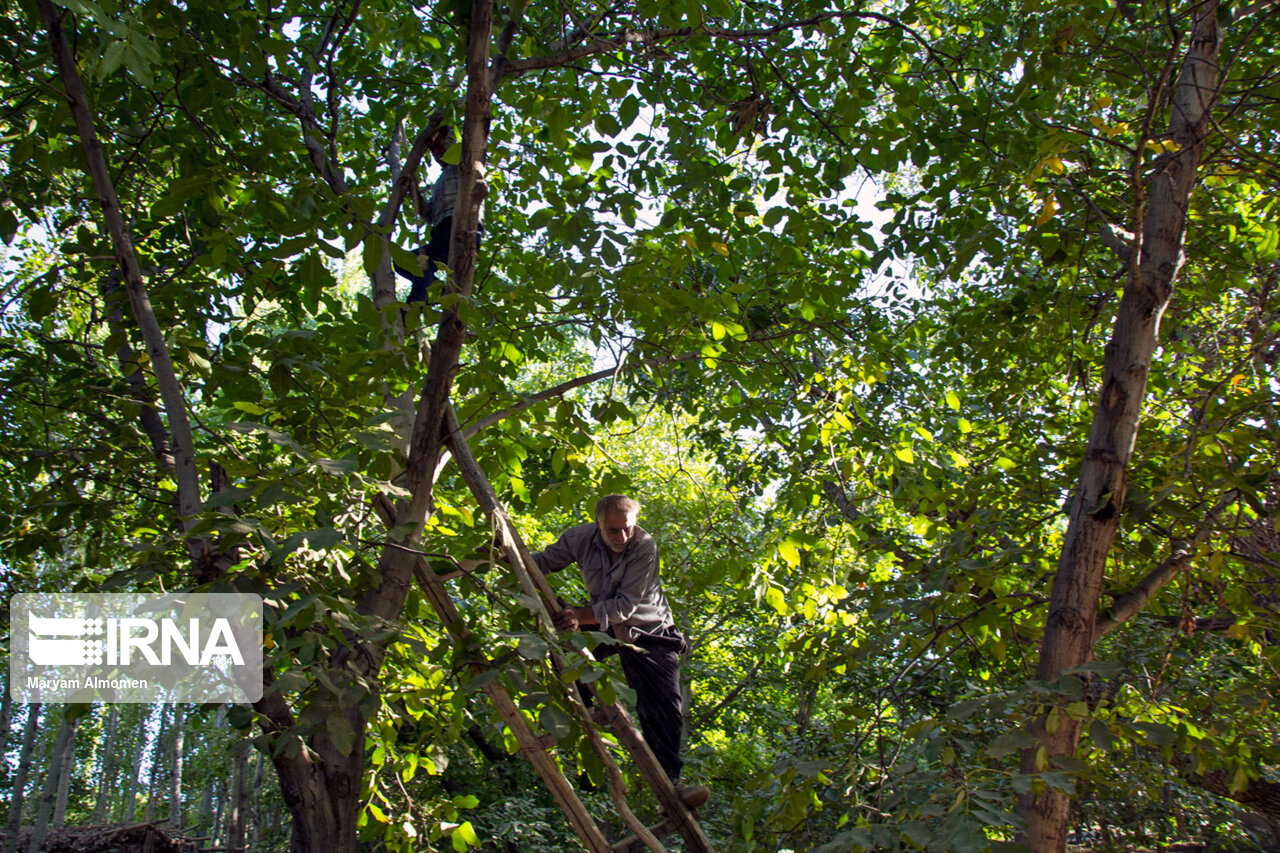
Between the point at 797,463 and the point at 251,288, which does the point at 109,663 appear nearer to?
the point at 251,288

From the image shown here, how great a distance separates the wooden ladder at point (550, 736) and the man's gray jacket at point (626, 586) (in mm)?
567

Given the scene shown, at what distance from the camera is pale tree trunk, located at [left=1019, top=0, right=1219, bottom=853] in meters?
1.95

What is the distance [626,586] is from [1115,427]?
77.6 inches

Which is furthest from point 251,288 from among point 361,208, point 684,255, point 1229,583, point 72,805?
point 72,805

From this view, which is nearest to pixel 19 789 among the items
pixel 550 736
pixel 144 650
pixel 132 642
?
pixel 132 642

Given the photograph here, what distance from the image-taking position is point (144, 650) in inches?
96.4

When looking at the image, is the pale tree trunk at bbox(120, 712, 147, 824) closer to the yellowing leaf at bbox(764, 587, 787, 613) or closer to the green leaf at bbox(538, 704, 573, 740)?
the yellowing leaf at bbox(764, 587, 787, 613)

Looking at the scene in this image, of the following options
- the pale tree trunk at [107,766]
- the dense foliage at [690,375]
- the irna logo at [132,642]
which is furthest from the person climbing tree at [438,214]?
the pale tree trunk at [107,766]

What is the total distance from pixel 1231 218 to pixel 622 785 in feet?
9.84

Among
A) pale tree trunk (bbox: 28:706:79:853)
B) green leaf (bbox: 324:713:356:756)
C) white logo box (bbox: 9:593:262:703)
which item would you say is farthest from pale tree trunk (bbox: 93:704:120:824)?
green leaf (bbox: 324:713:356:756)

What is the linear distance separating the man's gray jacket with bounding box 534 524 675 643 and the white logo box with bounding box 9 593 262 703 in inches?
52.7

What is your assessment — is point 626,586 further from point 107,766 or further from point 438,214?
point 107,766

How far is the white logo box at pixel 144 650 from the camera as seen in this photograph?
204 centimetres

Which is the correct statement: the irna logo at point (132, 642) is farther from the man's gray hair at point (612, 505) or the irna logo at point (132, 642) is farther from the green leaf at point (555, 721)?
the man's gray hair at point (612, 505)
